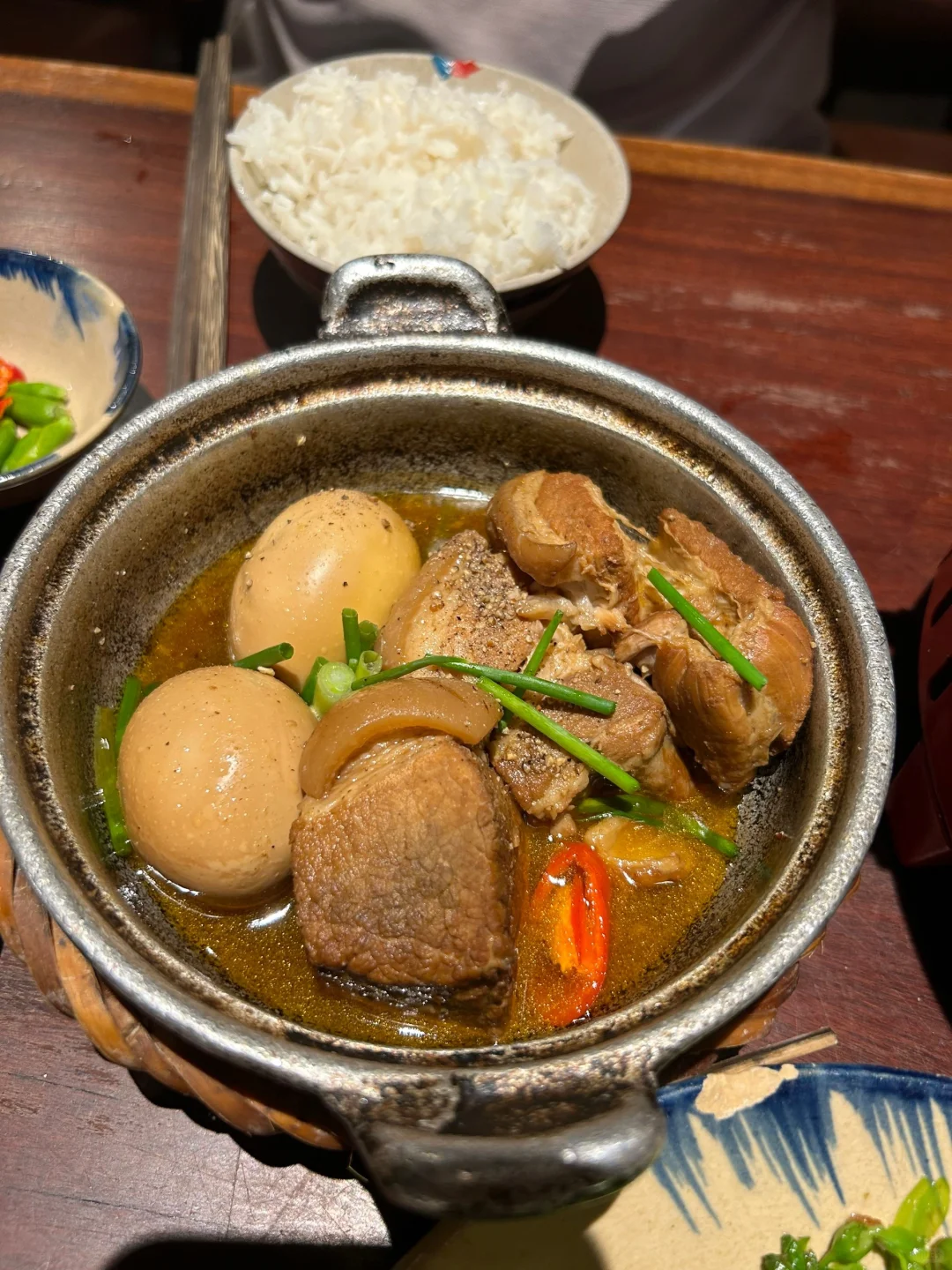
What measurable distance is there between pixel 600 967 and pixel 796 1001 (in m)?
0.50

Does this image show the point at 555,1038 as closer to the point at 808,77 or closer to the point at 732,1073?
the point at 732,1073

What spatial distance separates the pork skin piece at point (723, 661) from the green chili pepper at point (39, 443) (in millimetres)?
1590

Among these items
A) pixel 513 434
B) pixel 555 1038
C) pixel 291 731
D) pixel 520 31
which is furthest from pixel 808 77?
pixel 555 1038

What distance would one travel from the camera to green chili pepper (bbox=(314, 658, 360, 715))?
1.65m

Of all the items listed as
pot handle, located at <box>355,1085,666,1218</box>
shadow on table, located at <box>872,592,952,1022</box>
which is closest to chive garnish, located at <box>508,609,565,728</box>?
pot handle, located at <box>355,1085,666,1218</box>

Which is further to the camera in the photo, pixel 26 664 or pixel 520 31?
pixel 520 31

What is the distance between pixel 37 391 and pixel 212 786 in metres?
1.47

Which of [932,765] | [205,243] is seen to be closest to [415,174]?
[205,243]

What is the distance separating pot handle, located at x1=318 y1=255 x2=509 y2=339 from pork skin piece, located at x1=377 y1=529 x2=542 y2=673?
48 cm

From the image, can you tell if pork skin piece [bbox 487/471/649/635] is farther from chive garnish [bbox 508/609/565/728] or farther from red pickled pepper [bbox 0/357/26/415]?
red pickled pepper [bbox 0/357/26/415]

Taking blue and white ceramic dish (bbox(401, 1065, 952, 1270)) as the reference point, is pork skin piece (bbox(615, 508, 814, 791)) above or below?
above

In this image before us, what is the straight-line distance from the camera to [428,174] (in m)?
2.71

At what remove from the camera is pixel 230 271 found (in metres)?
2.82

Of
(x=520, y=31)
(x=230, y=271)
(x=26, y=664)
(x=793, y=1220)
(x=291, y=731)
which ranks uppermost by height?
(x=520, y=31)
